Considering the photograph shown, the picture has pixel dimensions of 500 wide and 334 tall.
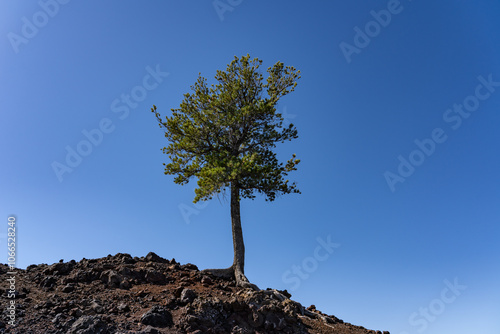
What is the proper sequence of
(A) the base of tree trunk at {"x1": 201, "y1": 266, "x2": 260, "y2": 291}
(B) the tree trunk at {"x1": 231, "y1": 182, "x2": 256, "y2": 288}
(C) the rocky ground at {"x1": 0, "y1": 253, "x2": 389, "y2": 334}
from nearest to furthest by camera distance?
1. (C) the rocky ground at {"x1": 0, "y1": 253, "x2": 389, "y2": 334}
2. (A) the base of tree trunk at {"x1": 201, "y1": 266, "x2": 260, "y2": 291}
3. (B) the tree trunk at {"x1": 231, "y1": 182, "x2": 256, "y2": 288}

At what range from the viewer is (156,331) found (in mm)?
10023

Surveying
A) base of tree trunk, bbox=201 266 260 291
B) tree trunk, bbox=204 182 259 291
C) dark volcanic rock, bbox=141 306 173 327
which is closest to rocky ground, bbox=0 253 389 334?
dark volcanic rock, bbox=141 306 173 327

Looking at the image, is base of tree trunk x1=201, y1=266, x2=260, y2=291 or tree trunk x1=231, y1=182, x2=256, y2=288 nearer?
base of tree trunk x1=201, y1=266, x2=260, y2=291

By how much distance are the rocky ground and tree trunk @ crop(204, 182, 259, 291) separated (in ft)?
2.86

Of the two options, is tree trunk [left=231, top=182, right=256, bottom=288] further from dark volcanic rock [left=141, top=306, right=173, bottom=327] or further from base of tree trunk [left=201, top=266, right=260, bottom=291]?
dark volcanic rock [left=141, top=306, right=173, bottom=327]

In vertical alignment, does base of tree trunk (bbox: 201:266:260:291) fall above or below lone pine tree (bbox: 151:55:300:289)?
below

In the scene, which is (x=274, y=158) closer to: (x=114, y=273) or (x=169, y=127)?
(x=169, y=127)

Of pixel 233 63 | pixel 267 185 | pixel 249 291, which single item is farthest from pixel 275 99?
pixel 249 291

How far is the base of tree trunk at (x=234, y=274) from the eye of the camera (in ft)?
52.4

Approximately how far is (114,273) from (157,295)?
2377 mm

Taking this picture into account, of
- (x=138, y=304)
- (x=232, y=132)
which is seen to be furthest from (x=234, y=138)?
(x=138, y=304)

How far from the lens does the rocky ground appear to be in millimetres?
10453

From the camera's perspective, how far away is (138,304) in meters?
11.7

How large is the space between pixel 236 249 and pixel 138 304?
21.4 feet
